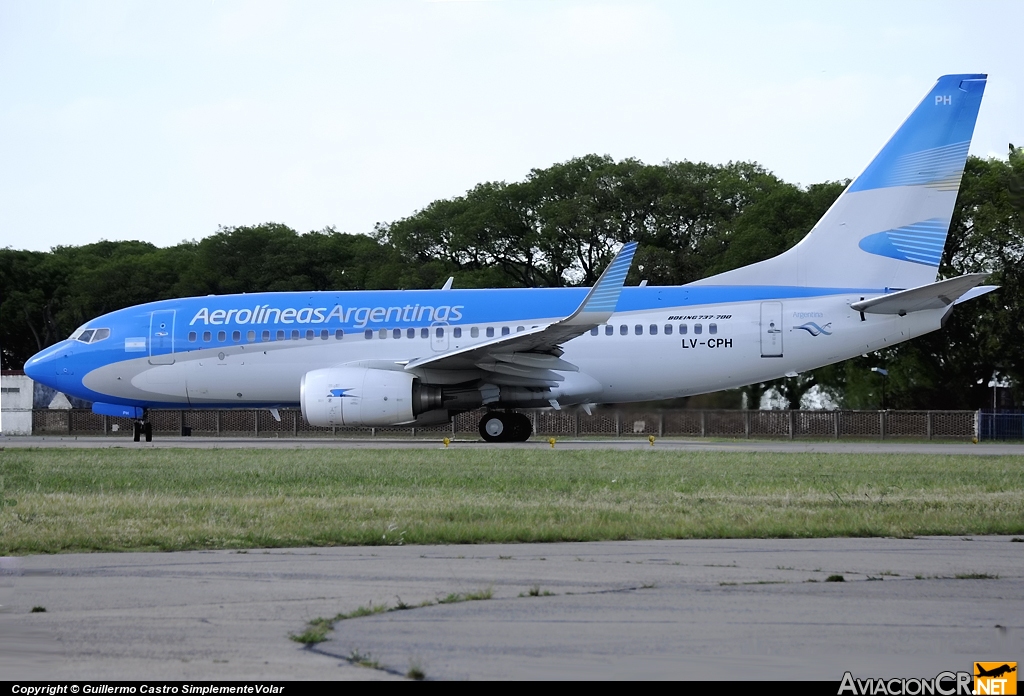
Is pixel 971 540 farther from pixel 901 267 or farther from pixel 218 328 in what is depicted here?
pixel 218 328

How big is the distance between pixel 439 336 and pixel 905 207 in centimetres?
1056

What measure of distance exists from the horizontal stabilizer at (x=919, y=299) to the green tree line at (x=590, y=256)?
3283 mm

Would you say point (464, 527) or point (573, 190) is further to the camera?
point (573, 190)

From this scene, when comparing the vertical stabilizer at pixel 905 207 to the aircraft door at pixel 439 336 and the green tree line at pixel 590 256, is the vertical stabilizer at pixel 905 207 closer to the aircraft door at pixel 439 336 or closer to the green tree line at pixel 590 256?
the green tree line at pixel 590 256

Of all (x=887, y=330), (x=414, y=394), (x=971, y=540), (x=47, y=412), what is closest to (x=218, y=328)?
(x=414, y=394)

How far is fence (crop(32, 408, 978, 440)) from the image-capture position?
27.8m

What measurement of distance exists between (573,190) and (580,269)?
5.33m

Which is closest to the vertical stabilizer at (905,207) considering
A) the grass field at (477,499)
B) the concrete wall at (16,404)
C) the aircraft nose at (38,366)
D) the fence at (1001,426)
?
the grass field at (477,499)

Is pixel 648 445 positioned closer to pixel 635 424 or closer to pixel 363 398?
pixel 635 424

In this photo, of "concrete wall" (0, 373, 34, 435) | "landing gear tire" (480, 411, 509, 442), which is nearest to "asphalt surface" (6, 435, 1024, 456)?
"landing gear tire" (480, 411, 509, 442)

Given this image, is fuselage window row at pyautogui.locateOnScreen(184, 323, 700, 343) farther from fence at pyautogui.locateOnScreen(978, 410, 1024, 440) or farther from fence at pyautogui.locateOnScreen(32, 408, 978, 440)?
fence at pyautogui.locateOnScreen(978, 410, 1024, 440)

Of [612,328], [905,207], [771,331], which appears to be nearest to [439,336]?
[612,328]

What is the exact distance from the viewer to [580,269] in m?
55.2

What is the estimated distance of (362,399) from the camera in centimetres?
2555
